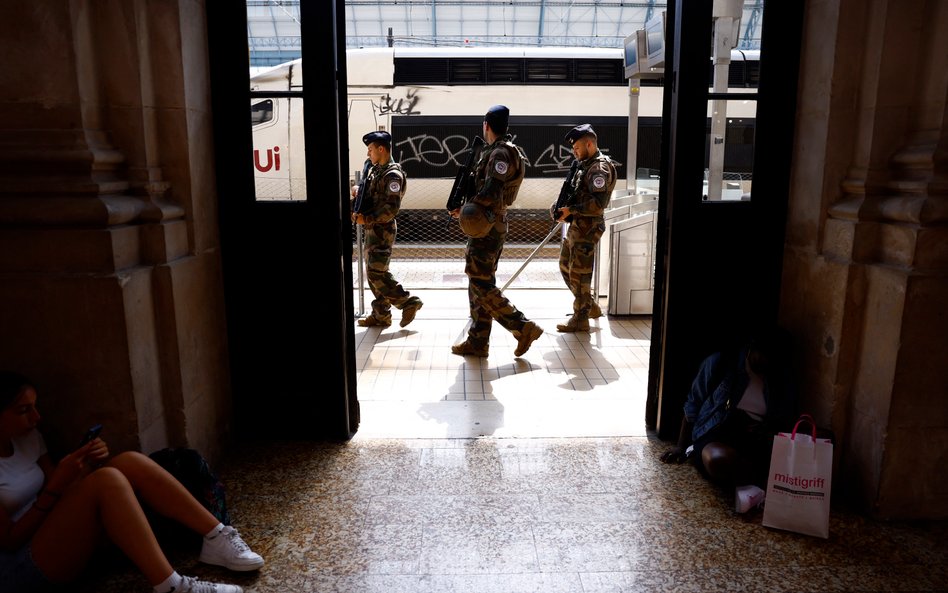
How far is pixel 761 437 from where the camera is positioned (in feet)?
10.2

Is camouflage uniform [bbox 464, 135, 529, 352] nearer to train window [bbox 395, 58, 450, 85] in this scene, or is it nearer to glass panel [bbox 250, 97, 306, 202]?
glass panel [bbox 250, 97, 306, 202]

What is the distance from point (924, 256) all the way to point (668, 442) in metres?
1.56

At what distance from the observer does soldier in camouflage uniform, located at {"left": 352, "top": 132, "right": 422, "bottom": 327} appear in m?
6.09

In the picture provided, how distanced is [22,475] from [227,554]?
740 mm

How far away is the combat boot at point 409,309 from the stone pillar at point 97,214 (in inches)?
128

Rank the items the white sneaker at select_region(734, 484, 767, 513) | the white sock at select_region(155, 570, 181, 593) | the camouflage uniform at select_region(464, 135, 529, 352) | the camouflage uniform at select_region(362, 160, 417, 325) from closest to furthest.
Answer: the white sock at select_region(155, 570, 181, 593), the white sneaker at select_region(734, 484, 767, 513), the camouflage uniform at select_region(464, 135, 529, 352), the camouflage uniform at select_region(362, 160, 417, 325)

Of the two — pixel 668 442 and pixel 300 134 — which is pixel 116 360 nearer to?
pixel 300 134

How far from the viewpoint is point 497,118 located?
16.3 feet

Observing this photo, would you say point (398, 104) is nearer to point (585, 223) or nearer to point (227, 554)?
point (585, 223)

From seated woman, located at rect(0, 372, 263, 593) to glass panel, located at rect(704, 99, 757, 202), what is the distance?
300cm

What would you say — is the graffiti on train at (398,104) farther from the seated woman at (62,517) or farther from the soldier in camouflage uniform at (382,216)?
the seated woman at (62,517)

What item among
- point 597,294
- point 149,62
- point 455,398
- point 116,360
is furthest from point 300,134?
point 597,294

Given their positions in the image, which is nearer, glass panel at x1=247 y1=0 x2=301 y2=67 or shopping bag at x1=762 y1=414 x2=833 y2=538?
shopping bag at x1=762 y1=414 x2=833 y2=538

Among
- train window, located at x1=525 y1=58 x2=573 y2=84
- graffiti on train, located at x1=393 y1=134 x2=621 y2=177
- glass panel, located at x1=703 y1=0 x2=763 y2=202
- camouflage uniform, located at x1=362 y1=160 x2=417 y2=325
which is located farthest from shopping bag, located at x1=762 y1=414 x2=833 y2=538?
train window, located at x1=525 y1=58 x2=573 y2=84
